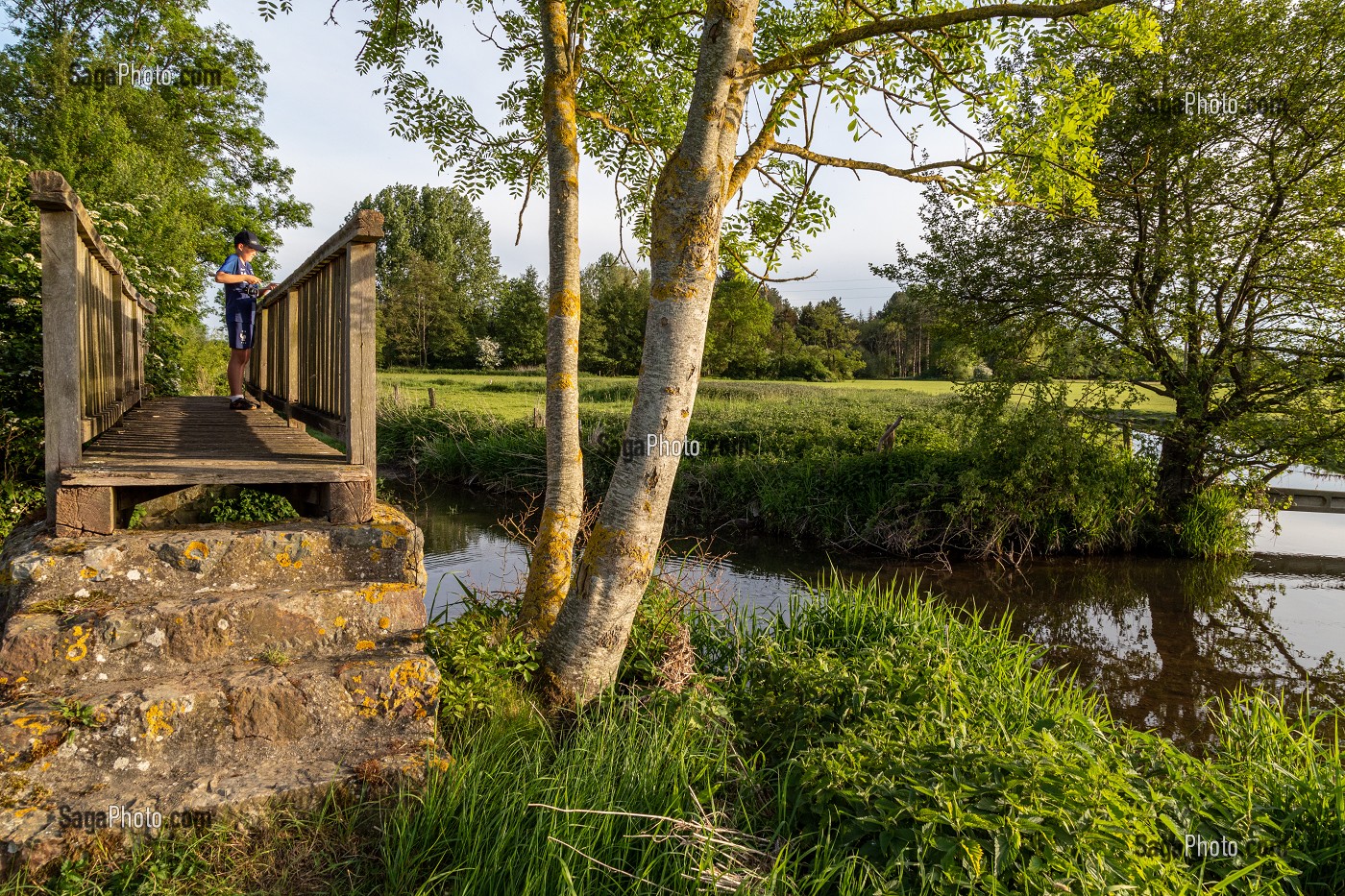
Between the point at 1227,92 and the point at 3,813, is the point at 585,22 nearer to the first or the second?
the point at 3,813

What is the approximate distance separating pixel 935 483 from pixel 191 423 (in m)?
10.1

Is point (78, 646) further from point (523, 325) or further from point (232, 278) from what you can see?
point (523, 325)

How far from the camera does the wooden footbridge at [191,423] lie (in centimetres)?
359

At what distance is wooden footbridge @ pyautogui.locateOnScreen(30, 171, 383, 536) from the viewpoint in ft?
11.8

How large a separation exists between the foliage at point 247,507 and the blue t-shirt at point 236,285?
2081mm

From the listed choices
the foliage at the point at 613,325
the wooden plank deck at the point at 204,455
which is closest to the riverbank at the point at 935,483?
the wooden plank deck at the point at 204,455

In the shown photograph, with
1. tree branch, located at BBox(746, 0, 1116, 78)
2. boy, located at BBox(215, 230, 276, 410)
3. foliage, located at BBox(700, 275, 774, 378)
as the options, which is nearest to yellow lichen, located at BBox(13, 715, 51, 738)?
tree branch, located at BBox(746, 0, 1116, 78)

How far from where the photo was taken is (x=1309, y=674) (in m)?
7.59

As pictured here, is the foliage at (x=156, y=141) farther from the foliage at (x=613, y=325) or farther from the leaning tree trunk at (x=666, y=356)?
the foliage at (x=613, y=325)

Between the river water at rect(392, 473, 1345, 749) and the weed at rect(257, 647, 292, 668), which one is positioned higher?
the weed at rect(257, 647, 292, 668)

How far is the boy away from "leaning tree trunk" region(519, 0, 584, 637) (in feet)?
10.2

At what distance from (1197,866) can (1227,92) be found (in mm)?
12161

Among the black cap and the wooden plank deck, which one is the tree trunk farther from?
the black cap

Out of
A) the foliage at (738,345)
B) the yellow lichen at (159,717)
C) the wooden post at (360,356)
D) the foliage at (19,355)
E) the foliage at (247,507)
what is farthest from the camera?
the foliage at (738,345)
